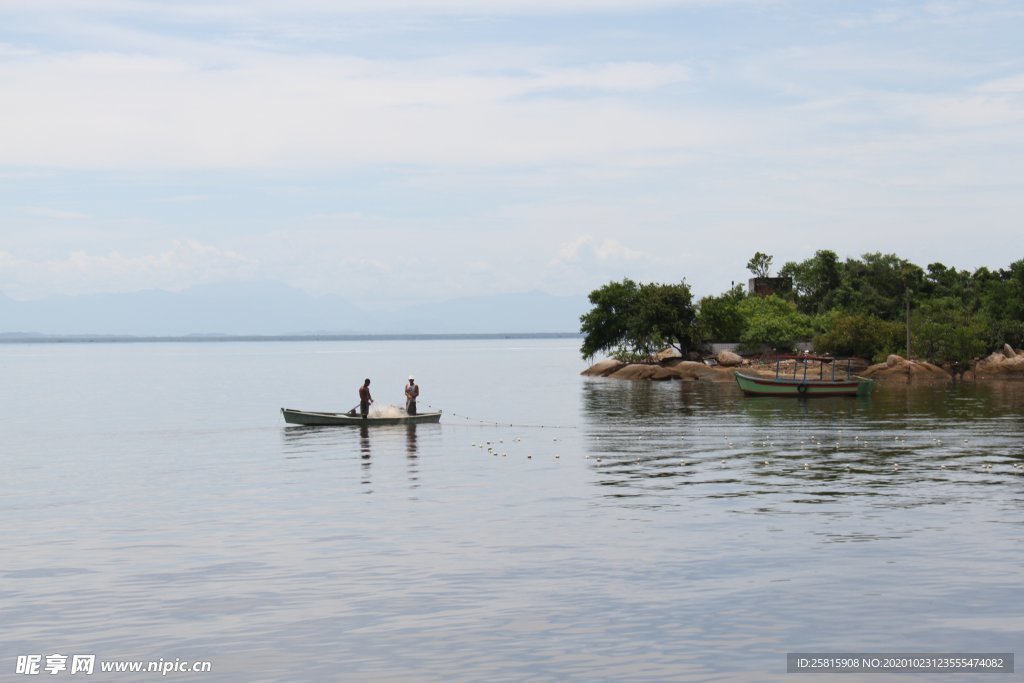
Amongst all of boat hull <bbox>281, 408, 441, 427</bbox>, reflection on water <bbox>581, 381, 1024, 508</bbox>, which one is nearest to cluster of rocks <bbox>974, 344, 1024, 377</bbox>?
reflection on water <bbox>581, 381, 1024, 508</bbox>

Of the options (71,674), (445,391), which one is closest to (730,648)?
(71,674)

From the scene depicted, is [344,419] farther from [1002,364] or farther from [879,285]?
[879,285]

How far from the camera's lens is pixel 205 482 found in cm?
3791

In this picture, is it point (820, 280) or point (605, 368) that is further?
point (820, 280)

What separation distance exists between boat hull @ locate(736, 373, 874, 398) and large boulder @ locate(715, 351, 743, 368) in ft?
133

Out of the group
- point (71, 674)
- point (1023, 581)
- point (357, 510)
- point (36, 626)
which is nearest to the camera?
point (71, 674)

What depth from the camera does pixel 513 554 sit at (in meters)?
24.4

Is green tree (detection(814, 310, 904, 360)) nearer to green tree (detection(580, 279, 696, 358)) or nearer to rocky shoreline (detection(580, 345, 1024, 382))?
rocky shoreline (detection(580, 345, 1024, 382))

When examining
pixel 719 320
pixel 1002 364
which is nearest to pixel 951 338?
pixel 1002 364

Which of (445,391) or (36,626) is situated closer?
(36,626)

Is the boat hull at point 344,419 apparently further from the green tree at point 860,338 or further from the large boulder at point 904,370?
the green tree at point 860,338

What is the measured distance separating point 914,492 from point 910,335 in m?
100

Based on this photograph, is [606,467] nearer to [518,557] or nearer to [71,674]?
[518,557]

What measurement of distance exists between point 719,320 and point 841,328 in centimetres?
1563
